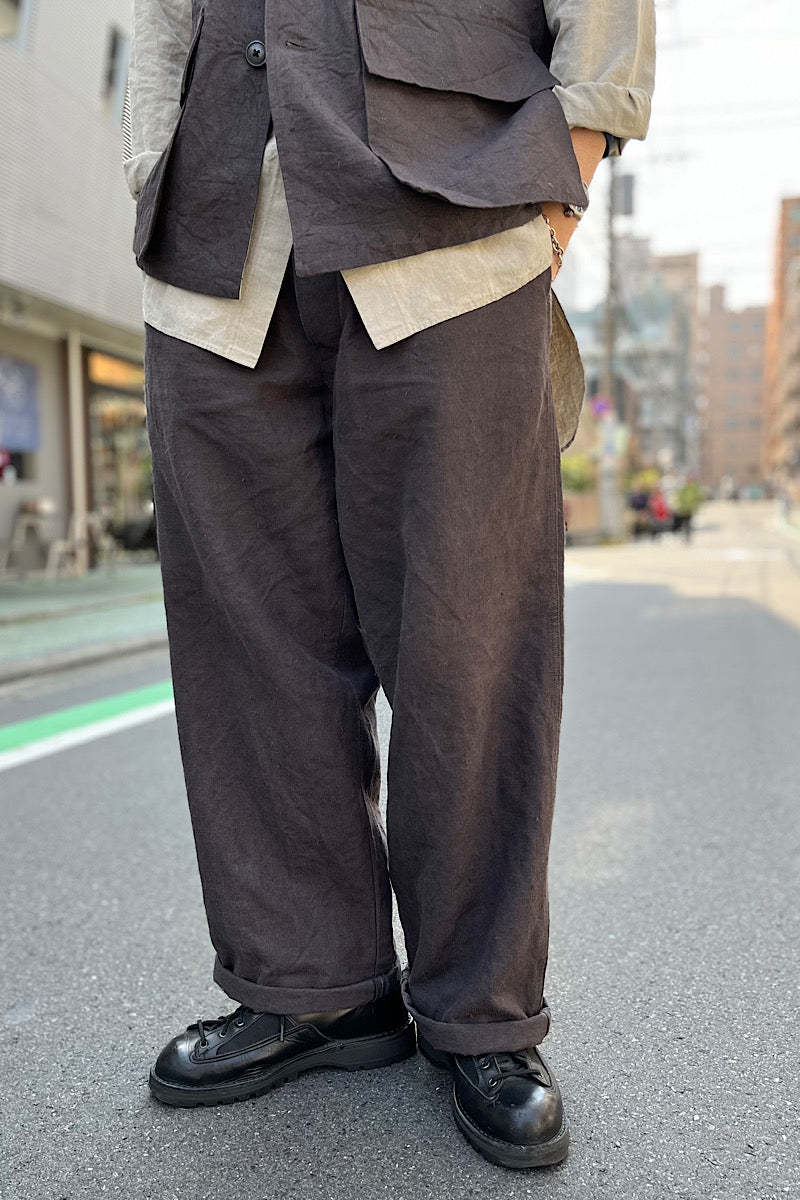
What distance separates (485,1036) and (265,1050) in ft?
1.00

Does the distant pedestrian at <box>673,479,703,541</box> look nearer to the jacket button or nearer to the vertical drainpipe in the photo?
the vertical drainpipe

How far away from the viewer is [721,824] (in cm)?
271

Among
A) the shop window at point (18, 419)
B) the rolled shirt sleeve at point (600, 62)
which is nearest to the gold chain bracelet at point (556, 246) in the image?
the rolled shirt sleeve at point (600, 62)

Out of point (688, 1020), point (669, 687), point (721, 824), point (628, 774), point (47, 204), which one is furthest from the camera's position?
point (47, 204)

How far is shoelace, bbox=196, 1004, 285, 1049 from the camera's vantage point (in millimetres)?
1397

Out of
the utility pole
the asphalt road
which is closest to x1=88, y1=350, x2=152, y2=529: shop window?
the utility pole

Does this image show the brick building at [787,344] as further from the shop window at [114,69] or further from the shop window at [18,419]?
the shop window at [18,419]

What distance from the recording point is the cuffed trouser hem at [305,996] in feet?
4.50

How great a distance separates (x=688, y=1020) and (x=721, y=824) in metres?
1.18

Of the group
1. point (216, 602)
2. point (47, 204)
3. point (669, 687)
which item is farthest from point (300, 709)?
point (47, 204)

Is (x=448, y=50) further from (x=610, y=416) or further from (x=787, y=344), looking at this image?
(x=787, y=344)

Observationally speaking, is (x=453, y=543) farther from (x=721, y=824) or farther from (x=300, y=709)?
(x=721, y=824)

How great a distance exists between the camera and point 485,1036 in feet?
4.13

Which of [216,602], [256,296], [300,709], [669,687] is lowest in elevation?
[669,687]
